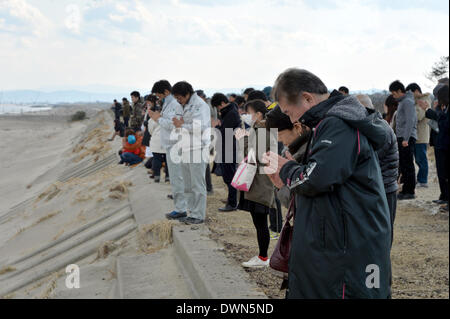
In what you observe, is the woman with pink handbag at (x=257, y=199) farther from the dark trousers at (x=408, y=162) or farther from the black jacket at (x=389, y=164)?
the dark trousers at (x=408, y=162)

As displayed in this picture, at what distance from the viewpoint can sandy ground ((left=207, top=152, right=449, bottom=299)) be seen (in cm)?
441

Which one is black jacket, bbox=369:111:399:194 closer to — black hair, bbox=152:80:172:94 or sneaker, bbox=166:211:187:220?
sneaker, bbox=166:211:187:220

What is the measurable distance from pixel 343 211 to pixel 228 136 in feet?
17.7

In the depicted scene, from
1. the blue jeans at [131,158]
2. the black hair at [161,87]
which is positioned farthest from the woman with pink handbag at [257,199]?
the blue jeans at [131,158]

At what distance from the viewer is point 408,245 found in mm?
5891

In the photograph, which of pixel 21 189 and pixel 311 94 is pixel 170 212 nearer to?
pixel 311 94

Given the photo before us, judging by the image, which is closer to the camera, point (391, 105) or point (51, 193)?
point (391, 105)

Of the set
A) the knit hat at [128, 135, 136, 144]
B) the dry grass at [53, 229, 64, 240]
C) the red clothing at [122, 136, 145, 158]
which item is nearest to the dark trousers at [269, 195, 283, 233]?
the dry grass at [53, 229, 64, 240]

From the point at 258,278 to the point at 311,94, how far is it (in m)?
2.35

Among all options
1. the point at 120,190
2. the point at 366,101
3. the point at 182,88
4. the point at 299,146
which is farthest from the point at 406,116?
the point at 120,190

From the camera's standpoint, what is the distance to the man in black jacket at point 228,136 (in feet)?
24.0

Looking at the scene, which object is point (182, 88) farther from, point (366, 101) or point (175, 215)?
point (366, 101)

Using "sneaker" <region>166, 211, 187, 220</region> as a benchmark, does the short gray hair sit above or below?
above
